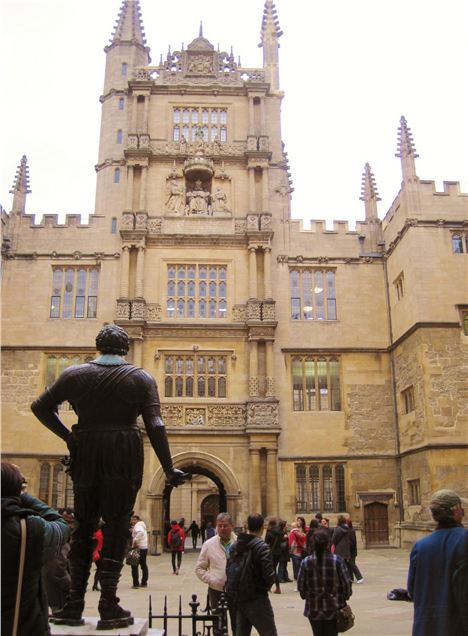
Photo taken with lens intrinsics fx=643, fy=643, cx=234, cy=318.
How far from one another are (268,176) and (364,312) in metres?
6.97

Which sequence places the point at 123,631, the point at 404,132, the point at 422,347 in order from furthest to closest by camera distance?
1. the point at 404,132
2. the point at 422,347
3. the point at 123,631

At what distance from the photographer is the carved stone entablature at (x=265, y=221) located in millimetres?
25531

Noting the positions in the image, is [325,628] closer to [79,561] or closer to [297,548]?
[79,561]

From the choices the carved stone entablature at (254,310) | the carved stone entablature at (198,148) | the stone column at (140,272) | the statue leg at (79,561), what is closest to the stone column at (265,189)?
the carved stone entablature at (198,148)

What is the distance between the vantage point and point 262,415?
23.2m

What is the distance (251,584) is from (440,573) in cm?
228

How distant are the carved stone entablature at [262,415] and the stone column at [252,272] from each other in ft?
13.9

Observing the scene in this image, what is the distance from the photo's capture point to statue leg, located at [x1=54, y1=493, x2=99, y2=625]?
4570 mm

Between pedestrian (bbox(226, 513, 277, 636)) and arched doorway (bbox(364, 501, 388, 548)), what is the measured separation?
1814 cm

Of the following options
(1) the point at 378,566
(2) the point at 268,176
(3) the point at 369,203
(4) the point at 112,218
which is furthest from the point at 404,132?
(1) the point at 378,566

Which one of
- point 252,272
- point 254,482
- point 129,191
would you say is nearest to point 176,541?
point 254,482

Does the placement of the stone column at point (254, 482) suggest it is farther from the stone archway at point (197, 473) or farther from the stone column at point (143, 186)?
the stone column at point (143, 186)

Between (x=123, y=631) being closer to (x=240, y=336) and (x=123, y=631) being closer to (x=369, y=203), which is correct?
(x=240, y=336)

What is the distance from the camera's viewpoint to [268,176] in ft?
88.0
